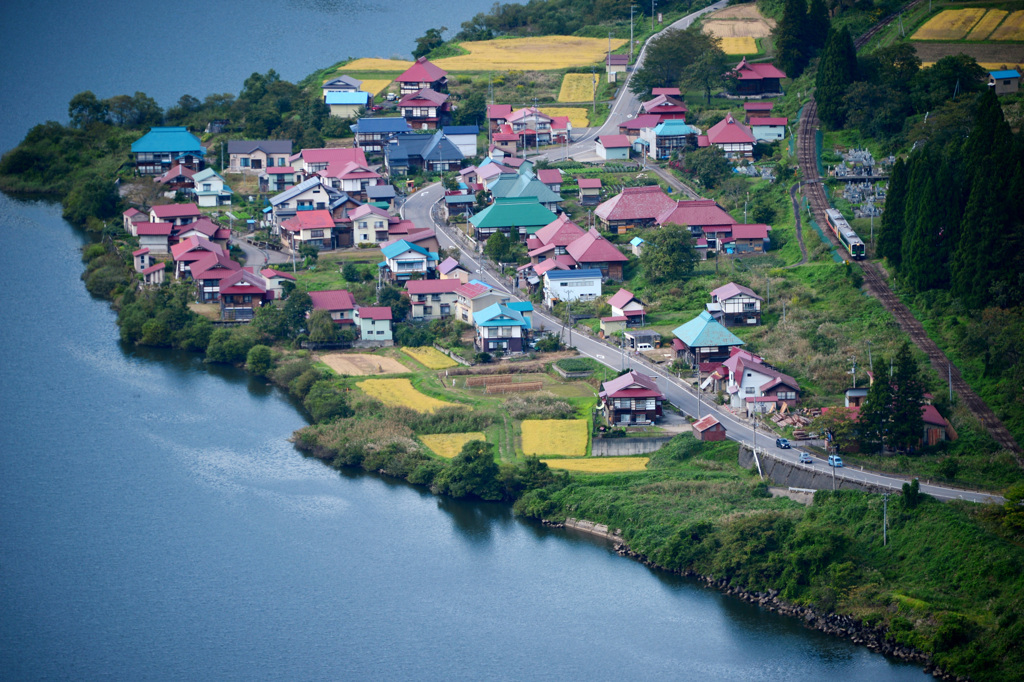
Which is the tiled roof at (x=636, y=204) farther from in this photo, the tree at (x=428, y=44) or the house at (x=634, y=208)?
the tree at (x=428, y=44)

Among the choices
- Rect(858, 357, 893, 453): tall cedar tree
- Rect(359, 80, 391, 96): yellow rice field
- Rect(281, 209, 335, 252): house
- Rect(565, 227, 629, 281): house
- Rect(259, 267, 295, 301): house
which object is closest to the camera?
Rect(858, 357, 893, 453): tall cedar tree

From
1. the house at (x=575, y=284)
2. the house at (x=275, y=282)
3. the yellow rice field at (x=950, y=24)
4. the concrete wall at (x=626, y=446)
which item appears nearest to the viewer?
the concrete wall at (x=626, y=446)

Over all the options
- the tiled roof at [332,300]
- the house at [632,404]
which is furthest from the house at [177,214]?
the house at [632,404]

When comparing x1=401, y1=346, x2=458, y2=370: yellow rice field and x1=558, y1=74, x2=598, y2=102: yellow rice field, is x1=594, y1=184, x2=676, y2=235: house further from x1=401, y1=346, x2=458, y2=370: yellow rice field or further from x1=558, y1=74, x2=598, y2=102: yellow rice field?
x1=558, y1=74, x2=598, y2=102: yellow rice field

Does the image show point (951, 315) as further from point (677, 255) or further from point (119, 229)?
point (119, 229)

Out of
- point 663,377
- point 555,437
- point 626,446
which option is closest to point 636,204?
point 663,377

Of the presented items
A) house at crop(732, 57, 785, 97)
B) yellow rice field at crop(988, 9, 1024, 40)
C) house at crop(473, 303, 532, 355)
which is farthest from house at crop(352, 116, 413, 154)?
yellow rice field at crop(988, 9, 1024, 40)
